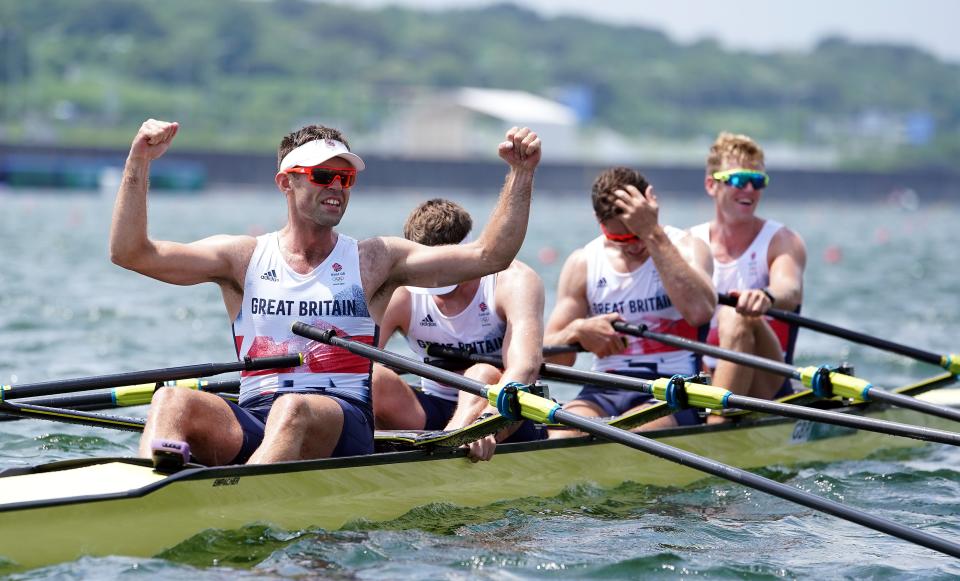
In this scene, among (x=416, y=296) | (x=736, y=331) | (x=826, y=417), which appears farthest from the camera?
(x=736, y=331)

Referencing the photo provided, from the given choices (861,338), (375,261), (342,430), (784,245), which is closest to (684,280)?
(784,245)

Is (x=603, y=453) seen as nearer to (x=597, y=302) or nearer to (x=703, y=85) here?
(x=597, y=302)

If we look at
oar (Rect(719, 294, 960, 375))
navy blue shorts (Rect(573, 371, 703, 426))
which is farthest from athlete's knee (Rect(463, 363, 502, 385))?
oar (Rect(719, 294, 960, 375))

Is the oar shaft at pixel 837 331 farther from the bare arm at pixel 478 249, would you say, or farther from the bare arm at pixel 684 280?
the bare arm at pixel 478 249

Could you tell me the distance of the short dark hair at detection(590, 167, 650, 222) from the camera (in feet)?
26.0

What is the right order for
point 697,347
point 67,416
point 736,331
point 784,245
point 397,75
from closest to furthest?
point 67,416 → point 697,347 → point 736,331 → point 784,245 → point 397,75

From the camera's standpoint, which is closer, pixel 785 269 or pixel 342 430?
pixel 342 430

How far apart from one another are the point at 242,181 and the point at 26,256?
132 feet

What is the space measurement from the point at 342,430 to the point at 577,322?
242cm

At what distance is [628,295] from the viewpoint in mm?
8336

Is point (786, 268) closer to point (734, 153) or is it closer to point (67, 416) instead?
point (734, 153)

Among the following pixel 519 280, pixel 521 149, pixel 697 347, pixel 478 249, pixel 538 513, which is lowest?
pixel 538 513

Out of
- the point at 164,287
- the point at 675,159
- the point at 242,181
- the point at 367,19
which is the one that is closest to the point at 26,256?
the point at 164,287

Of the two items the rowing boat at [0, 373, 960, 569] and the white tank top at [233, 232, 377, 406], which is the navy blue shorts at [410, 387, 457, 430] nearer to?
the rowing boat at [0, 373, 960, 569]
